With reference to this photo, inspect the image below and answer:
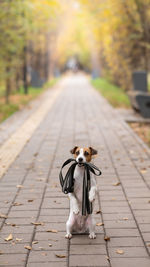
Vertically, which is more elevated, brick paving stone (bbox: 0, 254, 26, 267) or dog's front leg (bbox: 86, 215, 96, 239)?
dog's front leg (bbox: 86, 215, 96, 239)

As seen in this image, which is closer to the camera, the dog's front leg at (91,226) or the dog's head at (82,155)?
the dog's head at (82,155)

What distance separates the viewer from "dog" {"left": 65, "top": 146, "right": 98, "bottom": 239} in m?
4.54

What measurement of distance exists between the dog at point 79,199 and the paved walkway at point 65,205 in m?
0.11

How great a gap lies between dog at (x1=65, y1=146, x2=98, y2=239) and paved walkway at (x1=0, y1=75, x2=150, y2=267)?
4.4 inches

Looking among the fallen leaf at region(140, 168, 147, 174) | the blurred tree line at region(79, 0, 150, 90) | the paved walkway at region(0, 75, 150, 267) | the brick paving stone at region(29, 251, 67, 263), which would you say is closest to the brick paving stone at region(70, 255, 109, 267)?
the paved walkway at region(0, 75, 150, 267)

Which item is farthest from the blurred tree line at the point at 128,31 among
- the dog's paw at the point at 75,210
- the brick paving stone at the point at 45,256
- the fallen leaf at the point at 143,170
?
the brick paving stone at the point at 45,256

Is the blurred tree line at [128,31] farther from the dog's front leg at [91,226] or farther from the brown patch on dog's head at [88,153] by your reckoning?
the dog's front leg at [91,226]

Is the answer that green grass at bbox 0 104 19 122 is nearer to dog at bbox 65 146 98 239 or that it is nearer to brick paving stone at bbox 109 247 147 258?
dog at bbox 65 146 98 239

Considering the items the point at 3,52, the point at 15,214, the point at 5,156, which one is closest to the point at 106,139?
the point at 5,156

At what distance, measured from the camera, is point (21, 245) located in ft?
15.3

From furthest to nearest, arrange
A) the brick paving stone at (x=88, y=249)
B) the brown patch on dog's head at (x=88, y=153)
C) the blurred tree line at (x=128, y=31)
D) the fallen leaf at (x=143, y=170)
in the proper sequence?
the blurred tree line at (x=128, y=31) < the fallen leaf at (x=143, y=170) < the brown patch on dog's head at (x=88, y=153) < the brick paving stone at (x=88, y=249)

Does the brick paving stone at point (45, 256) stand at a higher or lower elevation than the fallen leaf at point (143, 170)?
higher

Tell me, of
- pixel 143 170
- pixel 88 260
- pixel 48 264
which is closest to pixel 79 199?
pixel 88 260

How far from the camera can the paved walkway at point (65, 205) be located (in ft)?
14.4
